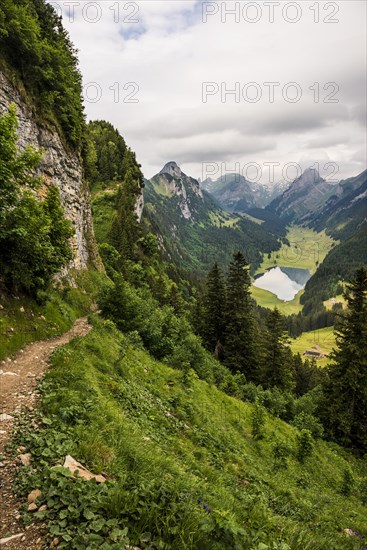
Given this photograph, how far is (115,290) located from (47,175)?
49.8ft

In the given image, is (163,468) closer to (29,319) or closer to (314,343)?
(29,319)

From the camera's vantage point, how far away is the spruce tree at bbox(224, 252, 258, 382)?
41.6 m

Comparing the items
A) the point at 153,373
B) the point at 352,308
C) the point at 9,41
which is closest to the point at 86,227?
the point at 9,41

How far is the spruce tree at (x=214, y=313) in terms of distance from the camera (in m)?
44.7

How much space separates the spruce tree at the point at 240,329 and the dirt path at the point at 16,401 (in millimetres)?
28442

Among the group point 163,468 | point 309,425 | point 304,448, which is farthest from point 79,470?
point 309,425

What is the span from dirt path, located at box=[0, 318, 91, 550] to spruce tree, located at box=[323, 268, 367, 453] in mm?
26029

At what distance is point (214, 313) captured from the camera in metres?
45.0

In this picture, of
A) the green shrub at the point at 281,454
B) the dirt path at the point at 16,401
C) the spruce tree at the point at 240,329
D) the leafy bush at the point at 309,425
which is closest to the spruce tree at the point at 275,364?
the spruce tree at the point at 240,329

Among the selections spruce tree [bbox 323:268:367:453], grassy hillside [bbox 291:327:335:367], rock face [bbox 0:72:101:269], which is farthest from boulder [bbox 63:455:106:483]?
grassy hillside [bbox 291:327:335:367]

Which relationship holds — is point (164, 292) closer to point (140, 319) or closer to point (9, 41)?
point (140, 319)

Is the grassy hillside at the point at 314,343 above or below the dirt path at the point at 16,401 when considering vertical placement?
below

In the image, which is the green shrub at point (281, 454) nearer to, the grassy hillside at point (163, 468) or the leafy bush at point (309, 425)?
the grassy hillside at point (163, 468)

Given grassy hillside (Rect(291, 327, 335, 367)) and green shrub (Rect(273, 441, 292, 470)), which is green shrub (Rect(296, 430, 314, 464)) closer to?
green shrub (Rect(273, 441, 292, 470))
